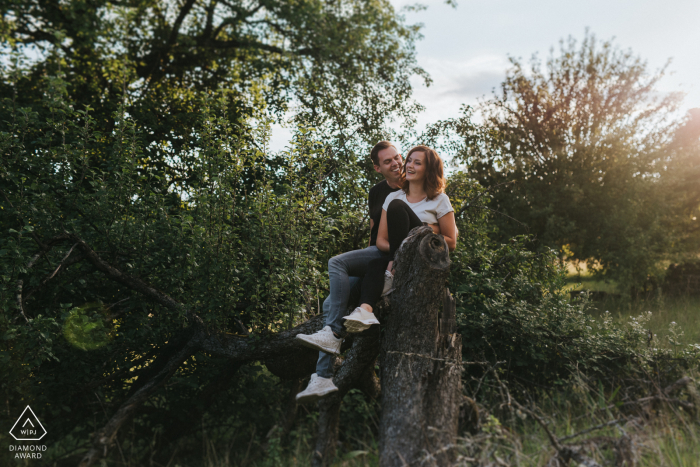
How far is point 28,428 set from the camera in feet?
14.0

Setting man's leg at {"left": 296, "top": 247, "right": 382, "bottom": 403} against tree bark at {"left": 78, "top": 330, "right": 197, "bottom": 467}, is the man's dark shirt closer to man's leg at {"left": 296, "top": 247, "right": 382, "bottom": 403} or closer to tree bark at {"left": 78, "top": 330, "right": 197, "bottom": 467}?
man's leg at {"left": 296, "top": 247, "right": 382, "bottom": 403}

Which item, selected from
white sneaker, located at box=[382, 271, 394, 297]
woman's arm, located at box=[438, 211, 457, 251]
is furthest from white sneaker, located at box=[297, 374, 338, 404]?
woman's arm, located at box=[438, 211, 457, 251]

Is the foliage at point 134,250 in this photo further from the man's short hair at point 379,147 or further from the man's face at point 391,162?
the man's face at point 391,162

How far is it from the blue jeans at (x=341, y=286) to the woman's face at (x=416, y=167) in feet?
Result: 2.44

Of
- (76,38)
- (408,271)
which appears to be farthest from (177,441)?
(76,38)

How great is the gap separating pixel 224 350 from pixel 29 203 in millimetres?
2595

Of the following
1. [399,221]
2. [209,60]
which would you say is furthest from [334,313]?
[209,60]

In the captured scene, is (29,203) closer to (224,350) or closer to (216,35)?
(224,350)

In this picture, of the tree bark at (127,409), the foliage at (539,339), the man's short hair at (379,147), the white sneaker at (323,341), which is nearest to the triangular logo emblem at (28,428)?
the tree bark at (127,409)

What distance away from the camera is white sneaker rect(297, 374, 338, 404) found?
3.50 m

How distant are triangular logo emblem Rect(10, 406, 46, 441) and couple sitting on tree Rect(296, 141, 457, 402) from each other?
2.86 m

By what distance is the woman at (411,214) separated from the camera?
3.57m

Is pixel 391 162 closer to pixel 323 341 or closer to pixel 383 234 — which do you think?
pixel 383 234

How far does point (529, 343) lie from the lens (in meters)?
5.29
